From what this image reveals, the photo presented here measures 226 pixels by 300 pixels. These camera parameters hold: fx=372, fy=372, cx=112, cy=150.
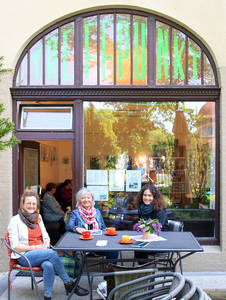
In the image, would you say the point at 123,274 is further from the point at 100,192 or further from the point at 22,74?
the point at 22,74

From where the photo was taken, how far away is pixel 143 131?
7.46 m

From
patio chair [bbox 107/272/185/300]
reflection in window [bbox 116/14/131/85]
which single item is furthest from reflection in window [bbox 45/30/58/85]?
patio chair [bbox 107/272/185/300]

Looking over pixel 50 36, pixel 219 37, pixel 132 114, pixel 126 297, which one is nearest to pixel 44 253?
pixel 126 297

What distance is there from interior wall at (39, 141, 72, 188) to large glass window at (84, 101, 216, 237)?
2.69 meters

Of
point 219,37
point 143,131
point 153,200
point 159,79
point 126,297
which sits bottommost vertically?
point 126,297

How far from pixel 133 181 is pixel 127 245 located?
7.59 ft

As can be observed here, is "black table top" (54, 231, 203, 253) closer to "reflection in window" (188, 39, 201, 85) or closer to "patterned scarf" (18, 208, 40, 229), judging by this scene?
"patterned scarf" (18, 208, 40, 229)

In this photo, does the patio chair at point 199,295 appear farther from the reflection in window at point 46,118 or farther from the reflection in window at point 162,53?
the reflection in window at point 162,53

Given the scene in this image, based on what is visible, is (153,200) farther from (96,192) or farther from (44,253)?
(44,253)

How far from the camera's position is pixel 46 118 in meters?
6.47

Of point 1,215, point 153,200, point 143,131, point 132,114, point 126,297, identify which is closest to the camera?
point 126,297

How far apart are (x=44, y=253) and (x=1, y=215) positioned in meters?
1.73

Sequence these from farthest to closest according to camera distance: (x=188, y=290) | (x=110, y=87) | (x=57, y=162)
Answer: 1. (x=57, y=162)
2. (x=110, y=87)
3. (x=188, y=290)

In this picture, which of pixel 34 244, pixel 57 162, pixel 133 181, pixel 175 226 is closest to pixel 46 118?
pixel 133 181
